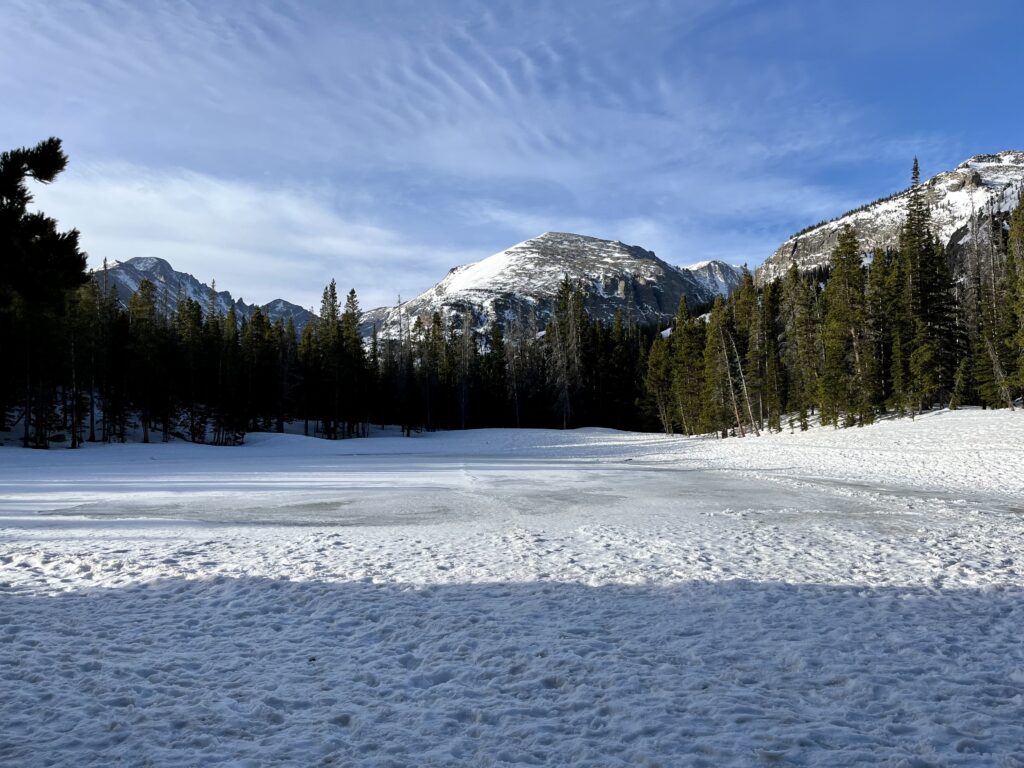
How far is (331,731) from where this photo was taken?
3975 mm

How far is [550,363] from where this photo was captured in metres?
78.8

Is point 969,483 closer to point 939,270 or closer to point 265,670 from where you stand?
point 265,670

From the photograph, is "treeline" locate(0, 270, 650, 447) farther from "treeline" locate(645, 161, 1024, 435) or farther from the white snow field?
the white snow field

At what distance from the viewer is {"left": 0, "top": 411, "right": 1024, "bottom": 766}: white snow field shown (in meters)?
3.83

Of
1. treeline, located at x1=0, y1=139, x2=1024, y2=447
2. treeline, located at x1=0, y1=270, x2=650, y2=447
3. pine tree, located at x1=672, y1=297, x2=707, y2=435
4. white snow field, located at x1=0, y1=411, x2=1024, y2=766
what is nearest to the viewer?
white snow field, located at x1=0, y1=411, x2=1024, y2=766

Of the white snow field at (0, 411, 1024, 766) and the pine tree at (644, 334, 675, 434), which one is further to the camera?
the pine tree at (644, 334, 675, 434)

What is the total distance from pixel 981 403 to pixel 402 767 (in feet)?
183

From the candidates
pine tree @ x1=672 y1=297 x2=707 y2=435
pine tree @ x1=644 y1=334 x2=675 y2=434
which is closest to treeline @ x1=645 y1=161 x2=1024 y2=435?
pine tree @ x1=672 y1=297 x2=707 y2=435

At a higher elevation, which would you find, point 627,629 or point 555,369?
point 555,369

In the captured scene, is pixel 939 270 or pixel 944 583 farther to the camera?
pixel 939 270

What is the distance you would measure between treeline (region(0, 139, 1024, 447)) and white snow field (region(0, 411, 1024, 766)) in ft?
13.6

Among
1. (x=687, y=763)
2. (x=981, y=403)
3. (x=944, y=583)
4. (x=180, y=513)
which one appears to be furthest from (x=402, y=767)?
(x=981, y=403)

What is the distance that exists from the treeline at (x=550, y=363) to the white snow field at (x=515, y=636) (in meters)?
4.16

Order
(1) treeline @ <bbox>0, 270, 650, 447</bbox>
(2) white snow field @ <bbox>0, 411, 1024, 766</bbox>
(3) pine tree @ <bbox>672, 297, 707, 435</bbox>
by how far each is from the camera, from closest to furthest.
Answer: (2) white snow field @ <bbox>0, 411, 1024, 766</bbox> → (1) treeline @ <bbox>0, 270, 650, 447</bbox> → (3) pine tree @ <bbox>672, 297, 707, 435</bbox>
